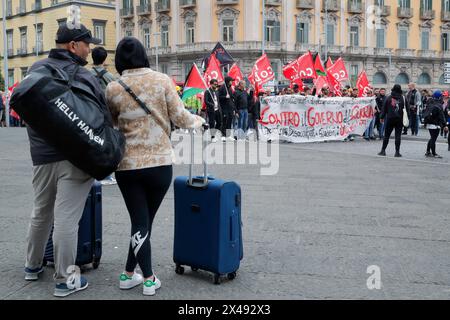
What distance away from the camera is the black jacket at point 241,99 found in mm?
18719

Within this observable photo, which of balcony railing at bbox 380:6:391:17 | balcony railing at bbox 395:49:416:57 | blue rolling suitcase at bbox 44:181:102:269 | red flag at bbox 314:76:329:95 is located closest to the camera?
blue rolling suitcase at bbox 44:181:102:269

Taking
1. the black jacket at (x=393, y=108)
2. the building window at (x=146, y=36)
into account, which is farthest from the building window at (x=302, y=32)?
the black jacket at (x=393, y=108)

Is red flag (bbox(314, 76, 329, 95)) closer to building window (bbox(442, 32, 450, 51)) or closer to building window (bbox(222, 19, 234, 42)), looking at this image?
building window (bbox(222, 19, 234, 42))

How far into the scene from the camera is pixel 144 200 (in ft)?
13.2

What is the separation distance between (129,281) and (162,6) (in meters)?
51.3

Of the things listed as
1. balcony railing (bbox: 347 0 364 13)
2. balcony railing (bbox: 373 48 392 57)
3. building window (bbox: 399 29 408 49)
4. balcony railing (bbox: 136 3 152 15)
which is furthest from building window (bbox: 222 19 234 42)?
building window (bbox: 399 29 408 49)

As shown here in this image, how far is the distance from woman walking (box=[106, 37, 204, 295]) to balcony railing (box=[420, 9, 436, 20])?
194ft

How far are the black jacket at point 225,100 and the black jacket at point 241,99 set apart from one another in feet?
2.23

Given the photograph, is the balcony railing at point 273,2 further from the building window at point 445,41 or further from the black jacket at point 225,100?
the black jacket at point 225,100

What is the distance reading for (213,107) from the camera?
17.3 metres

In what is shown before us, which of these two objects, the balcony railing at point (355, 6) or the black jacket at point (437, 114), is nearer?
the black jacket at point (437, 114)

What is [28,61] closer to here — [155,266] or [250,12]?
[250,12]

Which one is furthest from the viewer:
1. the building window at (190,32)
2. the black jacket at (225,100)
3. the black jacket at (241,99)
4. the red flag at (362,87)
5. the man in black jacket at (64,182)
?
the building window at (190,32)

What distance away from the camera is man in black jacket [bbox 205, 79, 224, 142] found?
1717 centimetres
